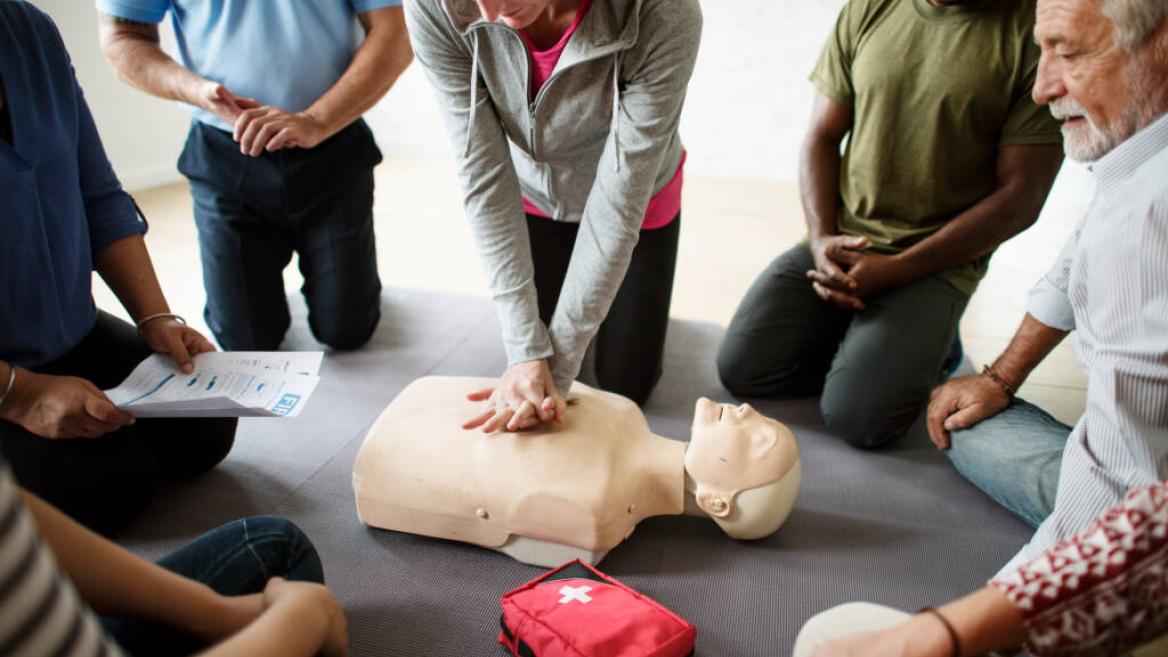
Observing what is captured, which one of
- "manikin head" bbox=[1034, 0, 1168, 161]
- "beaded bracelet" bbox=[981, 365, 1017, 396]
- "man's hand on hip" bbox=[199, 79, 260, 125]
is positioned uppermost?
"manikin head" bbox=[1034, 0, 1168, 161]

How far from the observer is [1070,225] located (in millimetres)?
3037

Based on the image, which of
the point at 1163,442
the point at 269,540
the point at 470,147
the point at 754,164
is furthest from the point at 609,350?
the point at 754,164

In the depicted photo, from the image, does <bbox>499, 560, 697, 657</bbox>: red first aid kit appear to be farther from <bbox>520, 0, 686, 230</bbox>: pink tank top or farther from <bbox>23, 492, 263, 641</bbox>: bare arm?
<bbox>520, 0, 686, 230</bbox>: pink tank top

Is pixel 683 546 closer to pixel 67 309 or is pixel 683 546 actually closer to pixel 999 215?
pixel 999 215

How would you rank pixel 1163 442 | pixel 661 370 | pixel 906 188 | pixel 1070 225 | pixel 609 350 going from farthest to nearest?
pixel 1070 225, pixel 661 370, pixel 609 350, pixel 906 188, pixel 1163 442

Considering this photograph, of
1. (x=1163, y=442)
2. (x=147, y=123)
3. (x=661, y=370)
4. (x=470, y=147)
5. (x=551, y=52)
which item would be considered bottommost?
(x=661, y=370)

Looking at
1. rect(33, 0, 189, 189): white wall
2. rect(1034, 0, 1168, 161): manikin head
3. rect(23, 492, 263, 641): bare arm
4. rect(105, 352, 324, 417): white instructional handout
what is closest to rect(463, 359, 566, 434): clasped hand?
rect(105, 352, 324, 417): white instructional handout

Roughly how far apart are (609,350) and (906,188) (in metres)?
0.76

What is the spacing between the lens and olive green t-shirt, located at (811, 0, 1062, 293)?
4.77 feet

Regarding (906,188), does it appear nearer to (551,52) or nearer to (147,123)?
(551,52)

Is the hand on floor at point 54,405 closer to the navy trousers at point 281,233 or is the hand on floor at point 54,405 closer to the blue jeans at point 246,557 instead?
the blue jeans at point 246,557

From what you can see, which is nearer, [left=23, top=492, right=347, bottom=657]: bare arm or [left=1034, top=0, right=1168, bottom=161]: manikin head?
[left=23, top=492, right=347, bottom=657]: bare arm

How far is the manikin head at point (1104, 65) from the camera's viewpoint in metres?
0.96

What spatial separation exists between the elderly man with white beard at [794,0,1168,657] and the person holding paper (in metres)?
1.16
